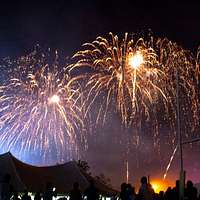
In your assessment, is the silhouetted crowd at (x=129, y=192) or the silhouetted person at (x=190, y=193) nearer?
the silhouetted crowd at (x=129, y=192)

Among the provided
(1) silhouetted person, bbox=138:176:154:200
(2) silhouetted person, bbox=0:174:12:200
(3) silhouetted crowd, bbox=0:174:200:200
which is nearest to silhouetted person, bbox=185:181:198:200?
(3) silhouetted crowd, bbox=0:174:200:200

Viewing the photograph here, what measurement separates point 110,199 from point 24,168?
20.9 feet

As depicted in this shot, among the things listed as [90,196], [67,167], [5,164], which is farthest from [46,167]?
[90,196]

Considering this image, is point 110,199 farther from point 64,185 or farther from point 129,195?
point 129,195

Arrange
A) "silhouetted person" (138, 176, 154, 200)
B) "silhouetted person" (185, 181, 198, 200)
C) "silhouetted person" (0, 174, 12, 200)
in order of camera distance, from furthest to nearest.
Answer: "silhouetted person" (185, 181, 198, 200), "silhouetted person" (138, 176, 154, 200), "silhouetted person" (0, 174, 12, 200)

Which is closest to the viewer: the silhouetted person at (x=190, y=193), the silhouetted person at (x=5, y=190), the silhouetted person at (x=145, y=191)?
the silhouetted person at (x=5, y=190)

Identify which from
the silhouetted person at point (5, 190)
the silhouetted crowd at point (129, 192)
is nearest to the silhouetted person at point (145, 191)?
the silhouetted crowd at point (129, 192)

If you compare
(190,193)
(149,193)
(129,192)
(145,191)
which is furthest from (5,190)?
(190,193)

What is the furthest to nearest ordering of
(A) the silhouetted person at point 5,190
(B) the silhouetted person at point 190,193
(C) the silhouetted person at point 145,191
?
(B) the silhouetted person at point 190,193 → (C) the silhouetted person at point 145,191 → (A) the silhouetted person at point 5,190

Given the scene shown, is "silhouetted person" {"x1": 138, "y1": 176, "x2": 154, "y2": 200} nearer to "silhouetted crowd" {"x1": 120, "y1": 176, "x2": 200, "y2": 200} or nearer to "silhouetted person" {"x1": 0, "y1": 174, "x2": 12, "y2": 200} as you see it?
"silhouetted crowd" {"x1": 120, "y1": 176, "x2": 200, "y2": 200}

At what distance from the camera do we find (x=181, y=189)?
49.7 feet

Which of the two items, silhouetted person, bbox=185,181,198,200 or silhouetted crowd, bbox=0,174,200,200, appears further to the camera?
silhouetted person, bbox=185,181,198,200

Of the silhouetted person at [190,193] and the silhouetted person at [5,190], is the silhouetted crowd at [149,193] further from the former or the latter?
the silhouetted person at [5,190]

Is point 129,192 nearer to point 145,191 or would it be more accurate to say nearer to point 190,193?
point 145,191
